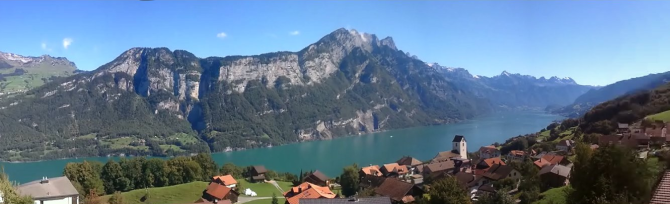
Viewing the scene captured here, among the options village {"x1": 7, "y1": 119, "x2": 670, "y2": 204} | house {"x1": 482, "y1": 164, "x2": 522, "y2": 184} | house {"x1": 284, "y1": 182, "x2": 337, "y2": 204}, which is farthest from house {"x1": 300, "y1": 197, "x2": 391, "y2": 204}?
house {"x1": 482, "y1": 164, "x2": 522, "y2": 184}

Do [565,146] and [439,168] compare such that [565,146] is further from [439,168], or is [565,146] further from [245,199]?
[245,199]

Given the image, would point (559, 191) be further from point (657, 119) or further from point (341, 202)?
point (657, 119)

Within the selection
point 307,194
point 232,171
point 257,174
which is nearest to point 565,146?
point 307,194

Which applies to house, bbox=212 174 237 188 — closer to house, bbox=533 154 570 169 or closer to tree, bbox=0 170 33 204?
house, bbox=533 154 570 169

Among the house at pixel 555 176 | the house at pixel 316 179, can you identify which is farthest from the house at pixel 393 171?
the house at pixel 555 176

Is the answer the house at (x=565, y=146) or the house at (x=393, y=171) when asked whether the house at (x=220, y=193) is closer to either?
the house at (x=393, y=171)
